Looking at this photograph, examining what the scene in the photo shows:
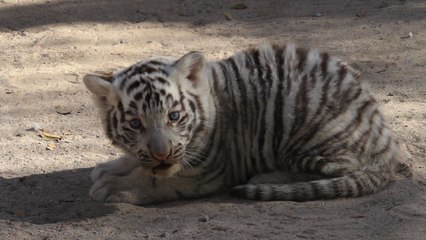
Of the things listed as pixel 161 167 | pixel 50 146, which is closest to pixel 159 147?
pixel 161 167

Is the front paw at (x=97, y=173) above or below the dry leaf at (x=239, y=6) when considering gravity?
below

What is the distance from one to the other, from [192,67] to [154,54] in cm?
256

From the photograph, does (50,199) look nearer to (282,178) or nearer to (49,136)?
(49,136)

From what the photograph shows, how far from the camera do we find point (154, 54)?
291 inches

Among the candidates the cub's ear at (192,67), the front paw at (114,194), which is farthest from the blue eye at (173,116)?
the front paw at (114,194)

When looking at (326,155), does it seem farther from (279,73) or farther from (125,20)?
(125,20)

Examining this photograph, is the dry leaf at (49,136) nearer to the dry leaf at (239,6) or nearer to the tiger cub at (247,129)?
the tiger cub at (247,129)

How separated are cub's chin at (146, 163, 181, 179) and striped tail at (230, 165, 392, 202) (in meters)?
0.36

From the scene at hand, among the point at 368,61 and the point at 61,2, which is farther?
the point at 61,2

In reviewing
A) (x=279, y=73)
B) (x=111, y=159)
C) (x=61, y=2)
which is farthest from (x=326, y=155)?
(x=61, y=2)

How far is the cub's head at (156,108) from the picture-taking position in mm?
4621

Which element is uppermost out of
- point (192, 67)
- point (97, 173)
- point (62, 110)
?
point (192, 67)

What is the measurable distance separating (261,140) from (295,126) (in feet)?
0.69

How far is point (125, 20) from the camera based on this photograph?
827cm
